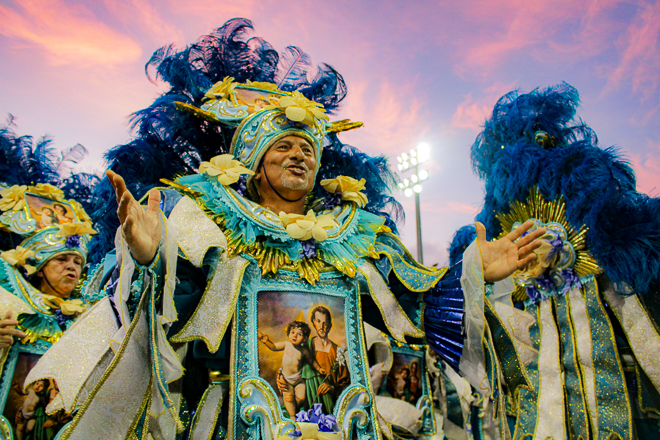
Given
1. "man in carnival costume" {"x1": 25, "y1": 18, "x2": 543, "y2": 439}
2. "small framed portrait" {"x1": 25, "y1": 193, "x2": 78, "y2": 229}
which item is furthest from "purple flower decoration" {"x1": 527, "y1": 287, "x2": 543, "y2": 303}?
"small framed portrait" {"x1": 25, "y1": 193, "x2": 78, "y2": 229}

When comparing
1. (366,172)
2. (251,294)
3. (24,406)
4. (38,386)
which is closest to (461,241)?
(366,172)

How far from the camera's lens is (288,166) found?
2.59m

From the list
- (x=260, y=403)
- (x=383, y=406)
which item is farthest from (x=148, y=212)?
(x=383, y=406)

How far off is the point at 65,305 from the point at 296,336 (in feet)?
9.40

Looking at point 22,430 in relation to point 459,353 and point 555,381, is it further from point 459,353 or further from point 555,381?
point 555,381

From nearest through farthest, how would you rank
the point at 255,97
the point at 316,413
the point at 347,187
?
the point at 316,413, the point at 347,187, the point at 255,97

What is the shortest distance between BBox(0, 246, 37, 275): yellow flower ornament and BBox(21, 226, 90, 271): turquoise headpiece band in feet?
0.29

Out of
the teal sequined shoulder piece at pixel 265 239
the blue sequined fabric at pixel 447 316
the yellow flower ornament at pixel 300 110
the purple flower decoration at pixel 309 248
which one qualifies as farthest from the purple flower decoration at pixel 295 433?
the yellow flower ornament at pixel 300 110

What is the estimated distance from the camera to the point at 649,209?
3543mm

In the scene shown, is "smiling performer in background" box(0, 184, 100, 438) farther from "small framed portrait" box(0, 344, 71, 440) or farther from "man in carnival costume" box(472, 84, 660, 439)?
"man in carnival costume" box(472, 84, 660, 439)

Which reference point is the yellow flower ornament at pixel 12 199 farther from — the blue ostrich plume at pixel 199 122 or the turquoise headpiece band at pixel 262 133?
the turquoise headpiece band at pixel 262 133

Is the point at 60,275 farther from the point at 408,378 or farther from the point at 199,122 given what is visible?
the point at 408,378

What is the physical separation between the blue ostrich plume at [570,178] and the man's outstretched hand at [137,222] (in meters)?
3.47

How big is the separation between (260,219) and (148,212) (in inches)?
25.2
